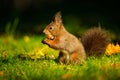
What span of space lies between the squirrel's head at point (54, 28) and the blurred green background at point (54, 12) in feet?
14.9

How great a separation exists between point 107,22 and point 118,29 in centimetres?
140

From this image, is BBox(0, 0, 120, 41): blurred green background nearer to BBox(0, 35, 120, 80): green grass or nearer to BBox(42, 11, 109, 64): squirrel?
BBox(0, 35, 120, 80): green grass

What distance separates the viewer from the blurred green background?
12.4 metres

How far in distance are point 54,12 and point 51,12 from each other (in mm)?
204

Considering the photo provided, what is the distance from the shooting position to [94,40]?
7.55 metres

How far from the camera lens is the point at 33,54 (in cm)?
780

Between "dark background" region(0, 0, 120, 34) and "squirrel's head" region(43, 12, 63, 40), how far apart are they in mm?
5117

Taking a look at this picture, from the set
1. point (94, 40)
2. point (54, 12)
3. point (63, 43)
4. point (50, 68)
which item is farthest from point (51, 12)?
point (50, 68)

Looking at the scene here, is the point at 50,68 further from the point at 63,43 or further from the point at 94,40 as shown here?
the point at 94,40

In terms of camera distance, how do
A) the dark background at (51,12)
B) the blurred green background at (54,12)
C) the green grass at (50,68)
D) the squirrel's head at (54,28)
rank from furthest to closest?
the dark background at (51,12) < the blurred green background at (54,12) < the squirrel's head at (54,28) < the green grass at (50,68)

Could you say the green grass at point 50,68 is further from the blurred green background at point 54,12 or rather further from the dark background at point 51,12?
the dark background at point 51,12

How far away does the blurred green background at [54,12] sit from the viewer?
40.8ft

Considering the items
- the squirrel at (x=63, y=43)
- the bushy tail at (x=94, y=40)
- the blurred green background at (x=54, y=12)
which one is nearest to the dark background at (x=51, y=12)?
the blurred green background at (x=54, y=12)

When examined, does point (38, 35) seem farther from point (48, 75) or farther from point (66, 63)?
point (48, 75)
